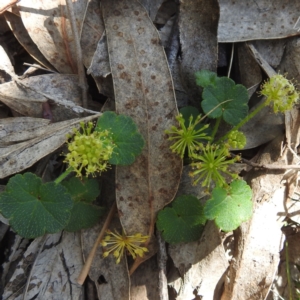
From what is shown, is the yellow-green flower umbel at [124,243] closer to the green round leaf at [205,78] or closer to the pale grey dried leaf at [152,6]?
the green round leaf at [205,78]

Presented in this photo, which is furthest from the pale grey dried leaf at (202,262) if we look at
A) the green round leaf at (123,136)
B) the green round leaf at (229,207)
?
the green round leaf at (123,136)

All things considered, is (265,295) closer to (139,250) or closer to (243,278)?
(243,278)

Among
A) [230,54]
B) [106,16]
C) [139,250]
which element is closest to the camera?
[139,250]

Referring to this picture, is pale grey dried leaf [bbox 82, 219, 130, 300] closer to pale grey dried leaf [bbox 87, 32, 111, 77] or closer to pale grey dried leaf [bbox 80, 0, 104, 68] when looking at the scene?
pale grey dried leaf [bbox 87, 32, 111, 77]

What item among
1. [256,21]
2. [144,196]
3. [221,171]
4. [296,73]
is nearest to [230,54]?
[256,21]

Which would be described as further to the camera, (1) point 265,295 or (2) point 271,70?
(2) point 271,70

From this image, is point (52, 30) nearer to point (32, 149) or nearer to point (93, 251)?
point (32, 149)
